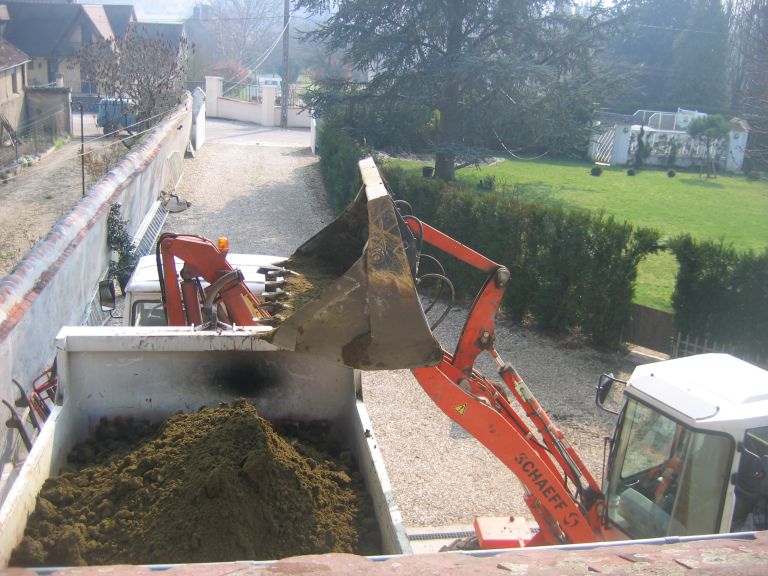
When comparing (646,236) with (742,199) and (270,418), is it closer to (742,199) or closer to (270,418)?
(270,418)

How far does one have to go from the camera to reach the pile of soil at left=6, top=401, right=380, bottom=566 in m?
3.94

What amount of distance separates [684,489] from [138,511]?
11.2 ft

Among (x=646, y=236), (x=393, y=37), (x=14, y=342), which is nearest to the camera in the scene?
(x=14, y=342)

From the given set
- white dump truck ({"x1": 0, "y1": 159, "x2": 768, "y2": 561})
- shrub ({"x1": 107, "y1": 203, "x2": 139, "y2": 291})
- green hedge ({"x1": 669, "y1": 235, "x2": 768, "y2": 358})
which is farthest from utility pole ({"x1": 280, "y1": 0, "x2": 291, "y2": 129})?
white dump truck ({"x1": 0, "y1": 159, "x2": 768, "y2": 561})

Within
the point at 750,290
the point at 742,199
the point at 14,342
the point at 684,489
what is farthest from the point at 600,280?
the point at 742,199

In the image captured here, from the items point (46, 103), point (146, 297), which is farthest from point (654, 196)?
point (46, 103)

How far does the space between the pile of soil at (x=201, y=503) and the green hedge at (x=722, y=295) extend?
8362 mm

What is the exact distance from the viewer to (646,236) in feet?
40.2

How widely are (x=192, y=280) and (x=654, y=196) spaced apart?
2617 centimetres

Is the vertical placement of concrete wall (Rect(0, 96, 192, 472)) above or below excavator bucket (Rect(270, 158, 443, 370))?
below

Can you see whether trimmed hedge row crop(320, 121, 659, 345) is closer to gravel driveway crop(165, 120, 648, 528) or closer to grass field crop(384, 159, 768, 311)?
gravel driveway crop(165, 120, 648, 528)

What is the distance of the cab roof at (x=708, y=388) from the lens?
5164 mm

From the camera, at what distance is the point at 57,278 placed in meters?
9.98

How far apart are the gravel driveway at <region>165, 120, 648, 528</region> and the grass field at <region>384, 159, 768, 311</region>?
19.4ft
